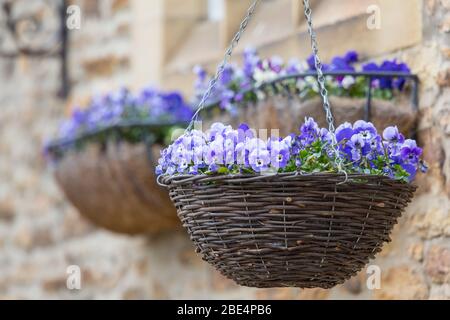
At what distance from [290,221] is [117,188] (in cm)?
166

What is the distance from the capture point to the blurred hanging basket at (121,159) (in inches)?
158

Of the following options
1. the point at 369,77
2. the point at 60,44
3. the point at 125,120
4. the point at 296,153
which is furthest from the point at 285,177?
the point at 60,44

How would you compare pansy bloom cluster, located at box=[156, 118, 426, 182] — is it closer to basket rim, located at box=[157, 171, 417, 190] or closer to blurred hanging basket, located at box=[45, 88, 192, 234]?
basket rim, located at box=[157, 171, 417, 190]

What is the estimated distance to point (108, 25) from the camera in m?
5.10

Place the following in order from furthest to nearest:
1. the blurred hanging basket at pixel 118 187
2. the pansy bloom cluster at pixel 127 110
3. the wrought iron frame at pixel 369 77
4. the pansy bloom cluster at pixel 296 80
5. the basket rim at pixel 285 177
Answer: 1. the pansy bloom cluster at pixel 127 110
2. the blurred hanging basket at pixel 118 187
3. the pansy bloom cluster at pixel 296 80
4. the wrought iron frame at pixel 369 77
5. the basket rim at pixel 285 177

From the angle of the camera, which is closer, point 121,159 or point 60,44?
point 121,159

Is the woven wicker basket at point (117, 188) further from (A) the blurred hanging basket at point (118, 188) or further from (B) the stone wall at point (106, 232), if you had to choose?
(B) the stone wall at point (106, 232)

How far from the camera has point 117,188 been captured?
161 inches

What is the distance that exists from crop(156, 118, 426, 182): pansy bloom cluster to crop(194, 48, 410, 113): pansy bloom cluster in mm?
601

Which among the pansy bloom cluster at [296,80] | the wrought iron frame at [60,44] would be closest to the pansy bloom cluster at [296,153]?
the pansy bloom cluster at [296,80]

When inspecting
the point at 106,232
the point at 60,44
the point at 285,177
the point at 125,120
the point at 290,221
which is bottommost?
the point at 106,232

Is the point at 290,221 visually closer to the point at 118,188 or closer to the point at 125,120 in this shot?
the point at 118,188

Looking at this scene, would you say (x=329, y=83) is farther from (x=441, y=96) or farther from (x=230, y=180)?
(x=230, y=180)

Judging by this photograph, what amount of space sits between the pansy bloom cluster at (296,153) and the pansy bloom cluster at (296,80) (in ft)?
1.97
